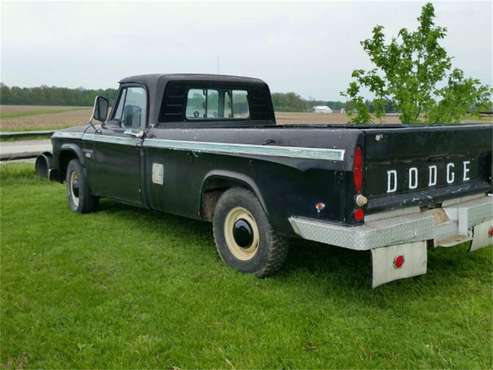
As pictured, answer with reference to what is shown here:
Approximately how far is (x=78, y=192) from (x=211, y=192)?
2807 millimetres

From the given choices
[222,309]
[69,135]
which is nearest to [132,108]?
[69,135]

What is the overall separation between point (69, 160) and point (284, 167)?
4.51 metres

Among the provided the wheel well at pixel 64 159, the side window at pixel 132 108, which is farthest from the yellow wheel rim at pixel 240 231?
the wheel well at pixel 64 159

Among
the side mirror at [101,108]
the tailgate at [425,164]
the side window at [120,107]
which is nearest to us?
the tailgate at [425,164]

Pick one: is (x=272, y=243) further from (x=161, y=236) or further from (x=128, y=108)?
(x=128, y=108)

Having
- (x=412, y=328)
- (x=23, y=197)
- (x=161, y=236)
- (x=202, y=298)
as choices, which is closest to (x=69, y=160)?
(x=23, y=197)

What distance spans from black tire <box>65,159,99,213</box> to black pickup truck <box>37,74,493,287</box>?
797 millimetres

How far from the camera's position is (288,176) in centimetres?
380

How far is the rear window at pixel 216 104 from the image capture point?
5.70 meters

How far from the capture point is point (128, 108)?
5.94m

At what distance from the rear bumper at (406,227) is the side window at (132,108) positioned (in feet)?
8.31

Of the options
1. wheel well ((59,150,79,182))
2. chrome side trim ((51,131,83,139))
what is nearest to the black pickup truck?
chrome side trim ((51,131,83,139))

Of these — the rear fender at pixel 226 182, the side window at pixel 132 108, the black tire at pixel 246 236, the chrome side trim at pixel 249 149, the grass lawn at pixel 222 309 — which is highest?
the side window at pixel 132 108

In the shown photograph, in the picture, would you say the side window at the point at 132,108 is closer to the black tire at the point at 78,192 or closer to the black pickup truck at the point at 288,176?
the black pickup truck at the point at 288,176
